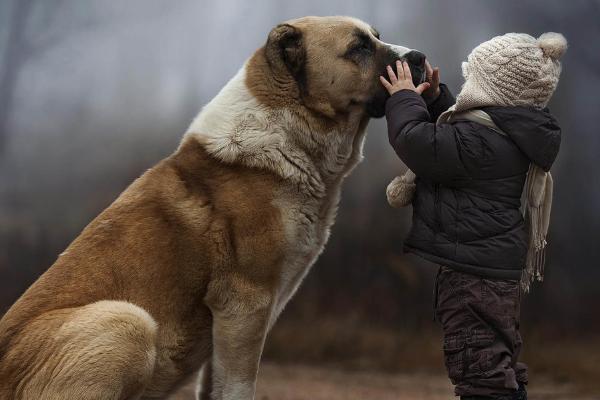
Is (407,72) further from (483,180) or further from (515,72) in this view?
(483,180)

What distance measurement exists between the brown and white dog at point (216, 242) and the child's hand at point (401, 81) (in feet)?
0.25

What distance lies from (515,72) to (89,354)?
2.00 metres

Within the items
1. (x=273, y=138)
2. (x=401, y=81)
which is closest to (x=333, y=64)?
(x=401, y=81)

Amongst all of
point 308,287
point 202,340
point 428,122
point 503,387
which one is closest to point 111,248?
point 202,340

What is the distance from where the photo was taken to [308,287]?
21.6ft

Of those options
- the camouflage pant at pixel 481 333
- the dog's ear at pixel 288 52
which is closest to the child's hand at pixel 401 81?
the dog's ear at pixel 288 52

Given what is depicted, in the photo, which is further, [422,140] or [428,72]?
[428,72]

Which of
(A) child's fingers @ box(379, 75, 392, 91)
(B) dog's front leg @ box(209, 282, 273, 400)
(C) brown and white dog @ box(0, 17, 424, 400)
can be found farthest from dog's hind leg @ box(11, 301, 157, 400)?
(A) child's fingers @ box(379, 75, 392, 91)

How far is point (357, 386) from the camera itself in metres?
6.31

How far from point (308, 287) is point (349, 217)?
68 centimetres

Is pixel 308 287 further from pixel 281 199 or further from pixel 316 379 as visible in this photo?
pixel 281 199

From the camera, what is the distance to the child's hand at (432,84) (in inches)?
138

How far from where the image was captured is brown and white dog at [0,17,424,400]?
3006 mm

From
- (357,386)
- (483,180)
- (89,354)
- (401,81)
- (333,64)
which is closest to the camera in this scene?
(89,354)
